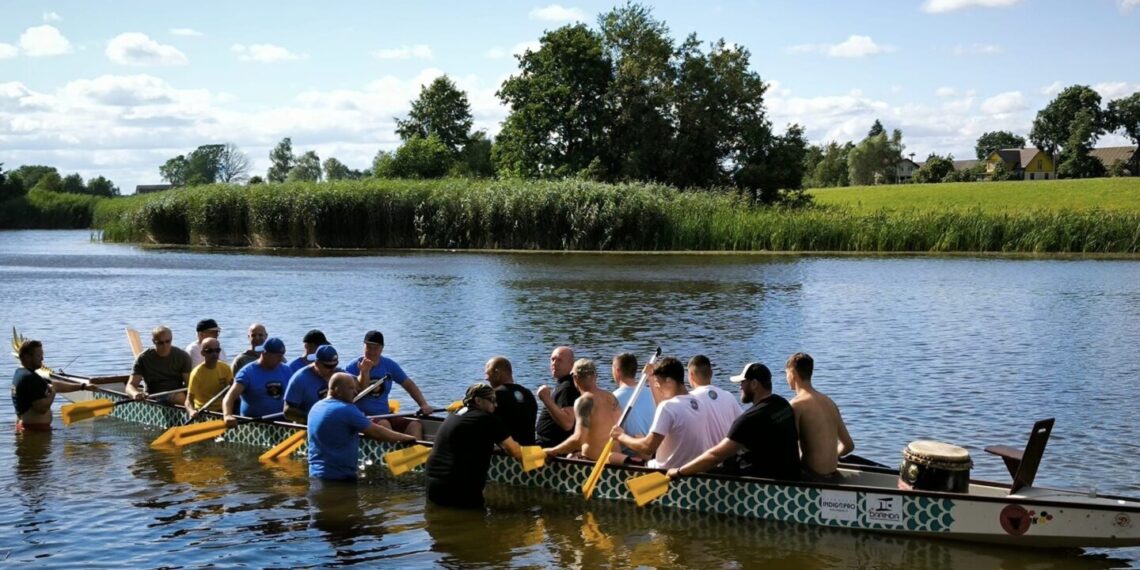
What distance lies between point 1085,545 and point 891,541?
1.55 metres

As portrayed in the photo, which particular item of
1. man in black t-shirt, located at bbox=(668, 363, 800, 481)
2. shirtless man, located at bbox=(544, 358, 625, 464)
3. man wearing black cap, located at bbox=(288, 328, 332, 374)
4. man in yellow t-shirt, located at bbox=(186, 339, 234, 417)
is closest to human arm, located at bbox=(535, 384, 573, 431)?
shirtless man, located at bbox=(544, 358, 625, 464)

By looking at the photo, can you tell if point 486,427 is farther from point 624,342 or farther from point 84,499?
Result: point 624,342

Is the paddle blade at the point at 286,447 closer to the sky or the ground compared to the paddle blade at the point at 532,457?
closer to the ground

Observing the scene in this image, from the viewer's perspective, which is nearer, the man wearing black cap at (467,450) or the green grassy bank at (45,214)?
the man wearing black cap at (467,450)

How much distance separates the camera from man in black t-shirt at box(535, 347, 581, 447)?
1205cm

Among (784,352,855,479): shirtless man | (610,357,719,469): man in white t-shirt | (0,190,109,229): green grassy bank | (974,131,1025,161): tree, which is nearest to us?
(784,352,855,479): shirtless man

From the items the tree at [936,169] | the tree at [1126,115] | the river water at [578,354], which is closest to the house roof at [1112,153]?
the tree at [1126,115]

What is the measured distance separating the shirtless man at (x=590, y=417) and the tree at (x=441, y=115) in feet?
298

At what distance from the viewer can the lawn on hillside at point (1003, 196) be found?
7475 centimetres

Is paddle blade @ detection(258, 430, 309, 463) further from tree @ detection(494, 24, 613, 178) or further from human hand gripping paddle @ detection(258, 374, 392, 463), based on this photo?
tree @ detection(494, 24, 613, 178)

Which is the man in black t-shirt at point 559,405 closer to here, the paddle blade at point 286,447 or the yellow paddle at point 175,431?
the paddle blade at point 286,447

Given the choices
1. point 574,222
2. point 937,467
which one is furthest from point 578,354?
point 574,222

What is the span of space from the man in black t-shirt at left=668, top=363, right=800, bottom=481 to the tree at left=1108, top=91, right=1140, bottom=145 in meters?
128

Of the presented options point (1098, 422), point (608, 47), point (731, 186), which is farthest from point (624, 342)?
point (608, 47)
